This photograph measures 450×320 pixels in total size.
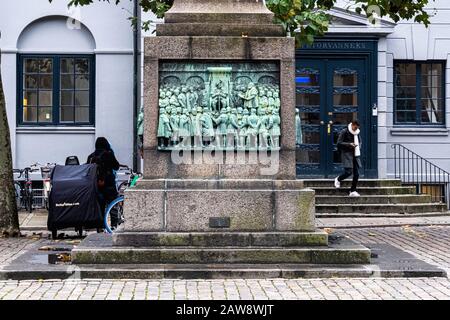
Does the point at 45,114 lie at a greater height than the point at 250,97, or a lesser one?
greater

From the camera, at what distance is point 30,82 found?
24.6m

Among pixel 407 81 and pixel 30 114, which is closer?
pixel 30 114

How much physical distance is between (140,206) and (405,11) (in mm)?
7980

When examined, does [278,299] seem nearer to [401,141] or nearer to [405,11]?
[405,11]

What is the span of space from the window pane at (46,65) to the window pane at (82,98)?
91 cm

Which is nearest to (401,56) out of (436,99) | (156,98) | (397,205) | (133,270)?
(436,99)

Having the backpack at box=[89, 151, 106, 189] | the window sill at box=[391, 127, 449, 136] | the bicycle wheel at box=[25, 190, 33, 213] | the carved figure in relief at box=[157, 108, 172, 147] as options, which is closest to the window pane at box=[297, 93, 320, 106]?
the window sill at box=[391, 127, 449, 136]

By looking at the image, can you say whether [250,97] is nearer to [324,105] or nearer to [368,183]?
[368,183]

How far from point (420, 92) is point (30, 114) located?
10.2 metres

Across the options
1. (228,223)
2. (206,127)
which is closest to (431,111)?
(206,127)

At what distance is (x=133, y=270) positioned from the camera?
428 inches

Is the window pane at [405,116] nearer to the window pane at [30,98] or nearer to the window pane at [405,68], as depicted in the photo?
the window pane at [405,68]

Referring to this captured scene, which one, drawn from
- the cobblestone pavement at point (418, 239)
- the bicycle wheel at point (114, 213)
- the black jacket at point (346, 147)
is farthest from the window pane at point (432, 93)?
the bicycle wheel at point (114, 213)

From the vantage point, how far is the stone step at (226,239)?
11.6 metres
